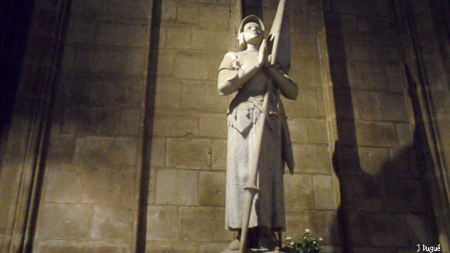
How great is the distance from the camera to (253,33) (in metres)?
3.78

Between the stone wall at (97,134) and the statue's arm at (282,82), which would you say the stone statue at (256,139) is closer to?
the statue's arm at (282,82)

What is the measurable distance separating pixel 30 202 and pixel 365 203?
4.01 metres

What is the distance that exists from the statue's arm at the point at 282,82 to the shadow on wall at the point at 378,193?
1.60 metres

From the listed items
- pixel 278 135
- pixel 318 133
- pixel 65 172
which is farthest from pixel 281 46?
pixel 65 172

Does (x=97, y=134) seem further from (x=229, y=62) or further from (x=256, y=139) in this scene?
(x=256, y=139)

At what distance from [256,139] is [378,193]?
7.99ft

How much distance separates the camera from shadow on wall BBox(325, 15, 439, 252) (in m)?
4.64

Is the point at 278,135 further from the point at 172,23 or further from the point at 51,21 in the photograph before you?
the point at 51,21

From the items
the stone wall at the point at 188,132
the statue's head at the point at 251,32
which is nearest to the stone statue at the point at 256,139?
the statue's head at the point at 251,32

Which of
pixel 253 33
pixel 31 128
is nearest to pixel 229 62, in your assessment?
pixel 253 33

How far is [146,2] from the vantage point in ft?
18.0

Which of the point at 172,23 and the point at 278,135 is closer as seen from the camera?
the point at 278,135

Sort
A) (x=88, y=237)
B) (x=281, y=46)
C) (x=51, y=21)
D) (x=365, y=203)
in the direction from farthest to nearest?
(x=51, y=21), (x=365, y=203), (x=88, y=237), (x=281, y=46)

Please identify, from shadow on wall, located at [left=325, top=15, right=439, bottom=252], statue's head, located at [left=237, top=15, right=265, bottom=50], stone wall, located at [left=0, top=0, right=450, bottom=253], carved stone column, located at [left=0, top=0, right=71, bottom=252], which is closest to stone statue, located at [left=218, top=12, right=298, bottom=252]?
statue's head, located at [left=237, top=15, right=265, bottom=50]
